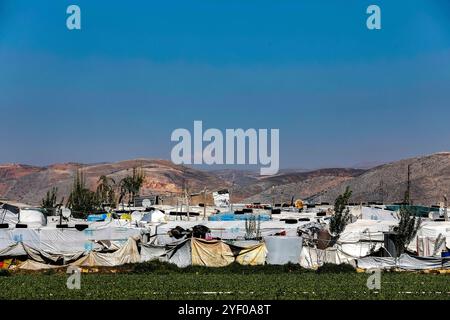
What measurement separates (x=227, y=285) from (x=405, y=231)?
46.8ft

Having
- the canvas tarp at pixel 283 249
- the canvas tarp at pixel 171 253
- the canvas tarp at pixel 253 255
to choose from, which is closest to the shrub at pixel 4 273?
the canvas tarp at pixel 171 253

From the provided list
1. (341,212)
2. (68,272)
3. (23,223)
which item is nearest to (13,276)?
(68,272)

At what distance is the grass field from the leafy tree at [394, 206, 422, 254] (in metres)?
5.57

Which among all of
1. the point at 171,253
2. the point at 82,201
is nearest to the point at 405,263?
the point at 171,253

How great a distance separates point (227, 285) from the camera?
25031mm


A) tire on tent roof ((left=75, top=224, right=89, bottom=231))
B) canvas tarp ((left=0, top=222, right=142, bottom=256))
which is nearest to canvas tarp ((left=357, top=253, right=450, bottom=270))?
canvas tarp ((left=0, top=222, right=142, bottom=256))

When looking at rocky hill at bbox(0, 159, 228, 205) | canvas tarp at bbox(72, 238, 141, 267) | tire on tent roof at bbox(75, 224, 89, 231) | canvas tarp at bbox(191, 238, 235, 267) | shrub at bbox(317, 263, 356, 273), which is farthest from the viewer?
rocky hill at bbox(0, 159, 228, 205)

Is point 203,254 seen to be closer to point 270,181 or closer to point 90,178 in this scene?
point 90,178

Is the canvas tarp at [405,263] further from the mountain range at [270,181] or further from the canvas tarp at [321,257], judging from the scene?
the mountain range at [270,181]

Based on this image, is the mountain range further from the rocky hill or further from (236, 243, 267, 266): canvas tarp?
(236, 243, 267, 266): canvas tarp

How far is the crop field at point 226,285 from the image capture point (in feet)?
71.0

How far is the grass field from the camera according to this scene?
71.1 feet

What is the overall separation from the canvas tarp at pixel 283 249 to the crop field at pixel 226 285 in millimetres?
1750
